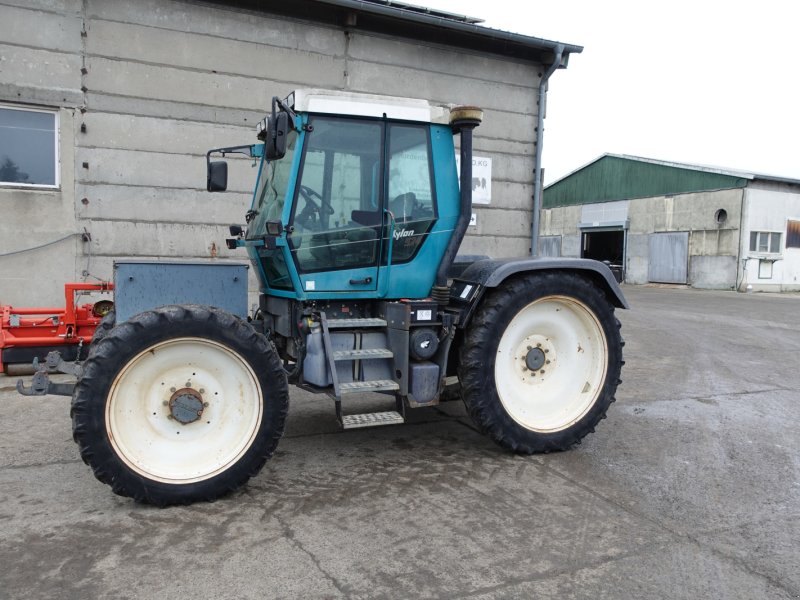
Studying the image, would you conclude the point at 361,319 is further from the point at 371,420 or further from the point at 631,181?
the point at 631,181

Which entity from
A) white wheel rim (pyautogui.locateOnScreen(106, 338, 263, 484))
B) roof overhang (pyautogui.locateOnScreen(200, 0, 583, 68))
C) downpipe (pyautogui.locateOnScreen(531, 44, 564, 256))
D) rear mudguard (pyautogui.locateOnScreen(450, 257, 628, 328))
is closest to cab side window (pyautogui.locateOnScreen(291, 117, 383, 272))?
rear mudguard (pyautogui.locateOnScreen(450, 257, 628, 328))

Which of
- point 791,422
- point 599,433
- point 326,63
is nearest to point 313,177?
point 599,433

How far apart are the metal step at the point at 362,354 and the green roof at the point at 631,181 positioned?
2343 centimetres

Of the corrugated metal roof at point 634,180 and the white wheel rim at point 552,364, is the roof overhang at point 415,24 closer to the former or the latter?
the white wheel rim at point 552,364

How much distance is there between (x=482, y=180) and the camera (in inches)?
404

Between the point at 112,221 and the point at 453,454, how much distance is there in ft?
19.5

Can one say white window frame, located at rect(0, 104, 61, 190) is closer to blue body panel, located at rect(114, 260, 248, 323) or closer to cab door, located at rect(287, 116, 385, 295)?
blue body panel, located at rect(114, 260, 248, 323)

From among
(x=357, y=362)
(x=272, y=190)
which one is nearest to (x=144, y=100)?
(x=272, y=190)

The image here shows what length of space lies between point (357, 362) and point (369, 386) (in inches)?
8.6

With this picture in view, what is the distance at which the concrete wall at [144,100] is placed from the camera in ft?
25.2

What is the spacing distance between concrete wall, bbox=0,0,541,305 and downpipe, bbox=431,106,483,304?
4369 mm

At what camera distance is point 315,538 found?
3.12 m

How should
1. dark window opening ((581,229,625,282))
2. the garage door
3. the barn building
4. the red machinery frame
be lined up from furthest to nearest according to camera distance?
dark window opening ((581,229,625,282)) < the garage door < the barn building < the red machinery frame

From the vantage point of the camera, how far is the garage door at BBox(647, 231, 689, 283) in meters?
25.5
